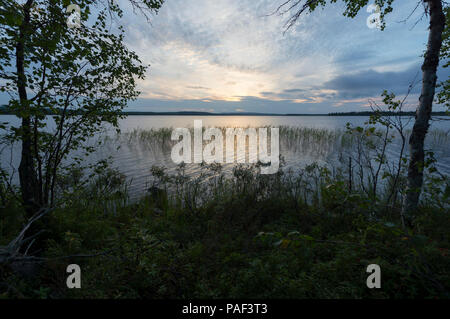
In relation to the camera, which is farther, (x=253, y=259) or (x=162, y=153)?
(x=162, y=153)

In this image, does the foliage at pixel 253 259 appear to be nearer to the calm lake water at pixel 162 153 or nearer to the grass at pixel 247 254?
the grass at pixel 247 254

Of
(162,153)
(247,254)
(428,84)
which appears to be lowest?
(247,254)

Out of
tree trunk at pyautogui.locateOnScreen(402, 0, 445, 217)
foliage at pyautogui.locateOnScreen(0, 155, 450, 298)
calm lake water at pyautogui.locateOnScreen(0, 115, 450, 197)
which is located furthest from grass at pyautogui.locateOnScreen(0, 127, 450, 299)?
calm lake water at pyautogui.locateOnScreen(0, 115, 450, 197)

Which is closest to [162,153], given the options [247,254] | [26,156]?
[26,156]

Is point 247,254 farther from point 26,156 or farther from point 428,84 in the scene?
point 428,84

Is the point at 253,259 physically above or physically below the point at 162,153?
below

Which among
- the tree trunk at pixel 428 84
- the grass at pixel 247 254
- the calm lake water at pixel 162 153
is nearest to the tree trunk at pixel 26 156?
the grass at pixel 247 254

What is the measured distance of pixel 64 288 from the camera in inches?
104

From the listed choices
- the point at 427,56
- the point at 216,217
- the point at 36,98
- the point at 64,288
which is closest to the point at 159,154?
the point at 216,217

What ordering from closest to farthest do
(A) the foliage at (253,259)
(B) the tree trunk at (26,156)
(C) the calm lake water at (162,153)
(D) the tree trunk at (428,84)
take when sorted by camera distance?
1. (A) the foliage at (253,259)
2. (B) the tree trunk at (26,156)
3. (D) the tree trunk at (428,84)
4. (C) the calm lake water at (162,153)

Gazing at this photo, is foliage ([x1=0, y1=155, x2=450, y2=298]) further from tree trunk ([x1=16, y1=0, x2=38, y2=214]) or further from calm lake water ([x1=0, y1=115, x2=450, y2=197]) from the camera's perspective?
calm lake water ([x1=0, y1=115, x2=450, y2=197])

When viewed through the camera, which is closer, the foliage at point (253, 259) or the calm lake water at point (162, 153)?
the foliage at point (253, 259)
